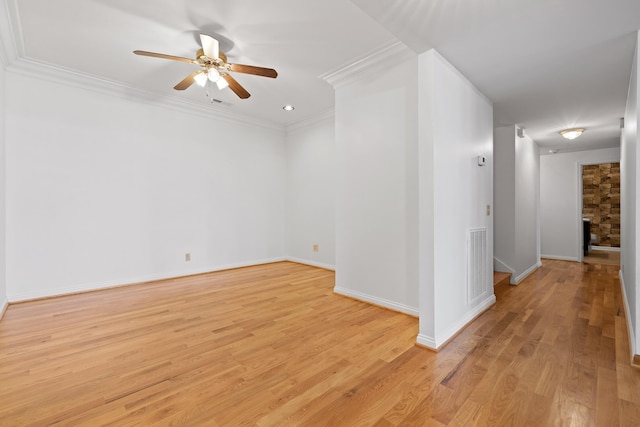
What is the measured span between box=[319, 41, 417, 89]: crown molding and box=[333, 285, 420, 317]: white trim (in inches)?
96.8

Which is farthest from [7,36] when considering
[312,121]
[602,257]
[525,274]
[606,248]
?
[606,248]

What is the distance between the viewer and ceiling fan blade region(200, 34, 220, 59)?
2.59 metres

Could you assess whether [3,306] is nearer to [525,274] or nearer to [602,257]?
[525,274]

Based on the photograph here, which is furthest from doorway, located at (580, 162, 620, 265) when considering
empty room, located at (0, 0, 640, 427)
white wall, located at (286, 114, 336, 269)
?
white wall, located at (286, 114, 336, 269)

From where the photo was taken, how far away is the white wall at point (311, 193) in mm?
4953

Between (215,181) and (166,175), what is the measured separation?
2.47ft

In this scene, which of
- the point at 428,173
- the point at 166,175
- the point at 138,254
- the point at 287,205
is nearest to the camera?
the point at 428,173

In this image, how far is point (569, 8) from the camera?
1.74 metres

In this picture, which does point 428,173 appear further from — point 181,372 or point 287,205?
point 287,205

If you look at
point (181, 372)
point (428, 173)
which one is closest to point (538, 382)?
point (428, 173)

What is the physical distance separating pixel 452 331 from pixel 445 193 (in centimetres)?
115

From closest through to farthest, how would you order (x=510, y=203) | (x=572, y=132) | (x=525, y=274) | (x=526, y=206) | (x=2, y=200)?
(x=2, y=200) → (x=510, y=203) → (x=572, y=132) → (x=525, y=274) → (x=526, y=206)

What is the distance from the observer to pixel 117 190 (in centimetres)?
385

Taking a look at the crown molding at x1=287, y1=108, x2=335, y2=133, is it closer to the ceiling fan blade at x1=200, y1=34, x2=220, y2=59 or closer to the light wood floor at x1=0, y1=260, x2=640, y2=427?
the ceiling fan blade at x1=200, y1=34, x2=220, y2=59
